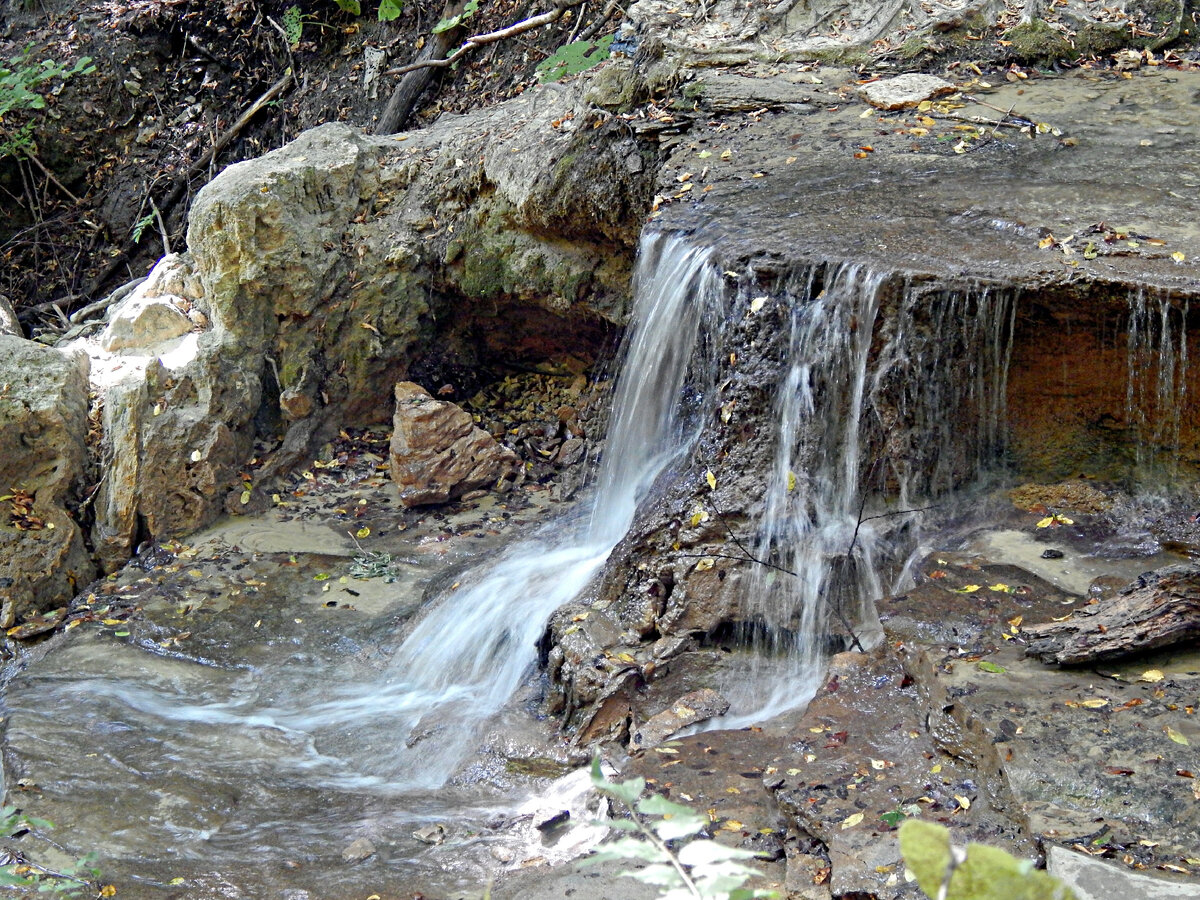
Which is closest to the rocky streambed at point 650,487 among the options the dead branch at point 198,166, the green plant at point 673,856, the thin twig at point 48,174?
the green plant at point 673,856

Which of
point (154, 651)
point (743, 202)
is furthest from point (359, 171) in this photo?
point (154, 651)

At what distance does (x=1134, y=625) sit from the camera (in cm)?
380

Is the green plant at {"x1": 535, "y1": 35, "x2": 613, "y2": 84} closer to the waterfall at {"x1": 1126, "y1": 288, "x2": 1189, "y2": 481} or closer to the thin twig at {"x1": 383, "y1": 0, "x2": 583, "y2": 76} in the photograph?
the thin twig at {"x1": 383, "y1": 0, "x2": 583, "y2": 76}

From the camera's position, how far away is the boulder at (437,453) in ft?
23.2

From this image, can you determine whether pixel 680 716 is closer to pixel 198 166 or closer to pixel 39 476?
pixel 39 476

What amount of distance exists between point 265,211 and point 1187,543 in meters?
5.81

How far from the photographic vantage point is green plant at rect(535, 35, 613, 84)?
8.01 metres

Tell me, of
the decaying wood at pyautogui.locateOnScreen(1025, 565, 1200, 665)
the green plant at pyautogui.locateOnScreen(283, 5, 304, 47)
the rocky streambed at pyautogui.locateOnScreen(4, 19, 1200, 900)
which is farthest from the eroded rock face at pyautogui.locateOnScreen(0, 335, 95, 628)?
the decaying wood at pyautogui.locateOnScreen(1025, 565, 1200, 665)

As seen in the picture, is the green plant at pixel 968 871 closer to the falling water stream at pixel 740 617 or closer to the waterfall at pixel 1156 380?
the falling water stream at pixel 740 617

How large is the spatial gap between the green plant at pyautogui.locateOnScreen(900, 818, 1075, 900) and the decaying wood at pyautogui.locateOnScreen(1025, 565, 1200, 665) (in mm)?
3132

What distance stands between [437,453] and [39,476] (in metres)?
2.42

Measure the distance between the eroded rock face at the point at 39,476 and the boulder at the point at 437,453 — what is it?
78.0 inches

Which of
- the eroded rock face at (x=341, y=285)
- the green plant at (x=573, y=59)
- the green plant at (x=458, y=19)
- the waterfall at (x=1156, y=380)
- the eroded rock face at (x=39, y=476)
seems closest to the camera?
the waterfall at (x=1156, y=380)

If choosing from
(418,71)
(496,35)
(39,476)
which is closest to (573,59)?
(496,35)
